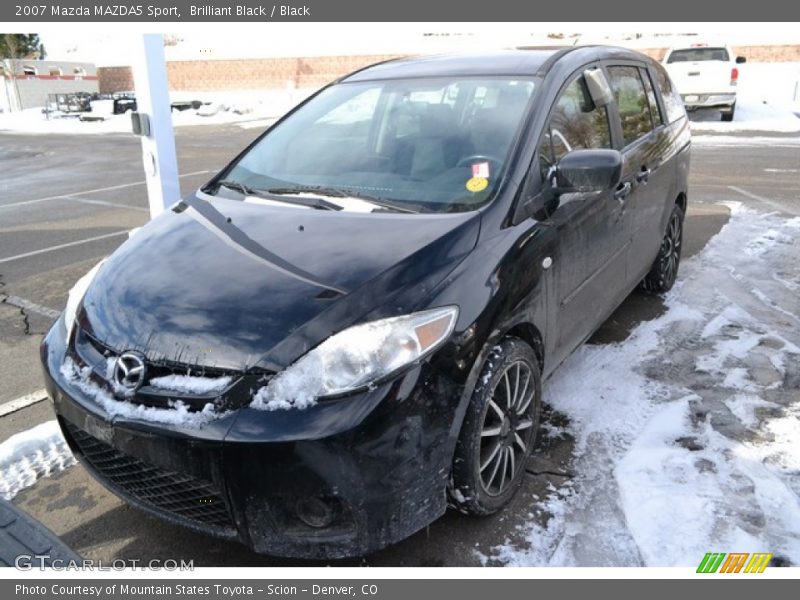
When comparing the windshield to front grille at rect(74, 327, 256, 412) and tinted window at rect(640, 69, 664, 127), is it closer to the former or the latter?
front grille at rect(74, 327, 256, 412)

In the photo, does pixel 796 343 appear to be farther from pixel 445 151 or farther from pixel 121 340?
pixel 121 340

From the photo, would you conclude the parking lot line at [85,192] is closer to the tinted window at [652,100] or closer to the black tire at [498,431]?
the tinted window at [652,100]

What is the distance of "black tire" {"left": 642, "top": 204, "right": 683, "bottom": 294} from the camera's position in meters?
4.91

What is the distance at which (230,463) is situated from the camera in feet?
6.66

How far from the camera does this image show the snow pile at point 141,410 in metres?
2.06

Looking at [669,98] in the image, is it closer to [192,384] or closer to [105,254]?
[192,384]

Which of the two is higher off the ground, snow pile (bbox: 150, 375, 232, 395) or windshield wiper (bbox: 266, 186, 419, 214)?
windshield wiper (bbox: 266, 186, 419, 214)

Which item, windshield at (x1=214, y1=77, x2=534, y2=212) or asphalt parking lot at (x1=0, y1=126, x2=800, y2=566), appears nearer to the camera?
asphalt parking lot at (x1=0, y1=126, x2=800, y2=566)

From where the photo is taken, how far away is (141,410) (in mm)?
2141

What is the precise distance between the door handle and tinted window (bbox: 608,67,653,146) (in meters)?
0.29

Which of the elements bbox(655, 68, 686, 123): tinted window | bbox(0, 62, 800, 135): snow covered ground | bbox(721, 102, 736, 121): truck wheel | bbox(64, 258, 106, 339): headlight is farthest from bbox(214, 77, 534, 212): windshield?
bbox(721, 102, 736, 121): truck wheel

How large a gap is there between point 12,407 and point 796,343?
462 cm

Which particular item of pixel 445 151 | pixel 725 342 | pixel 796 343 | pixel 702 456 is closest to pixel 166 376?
pixel 445 151

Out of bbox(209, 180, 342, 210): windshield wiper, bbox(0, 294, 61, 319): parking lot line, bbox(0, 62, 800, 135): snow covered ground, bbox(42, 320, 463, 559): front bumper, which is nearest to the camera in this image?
bbox(42, 320, 463, 559): front bumper
